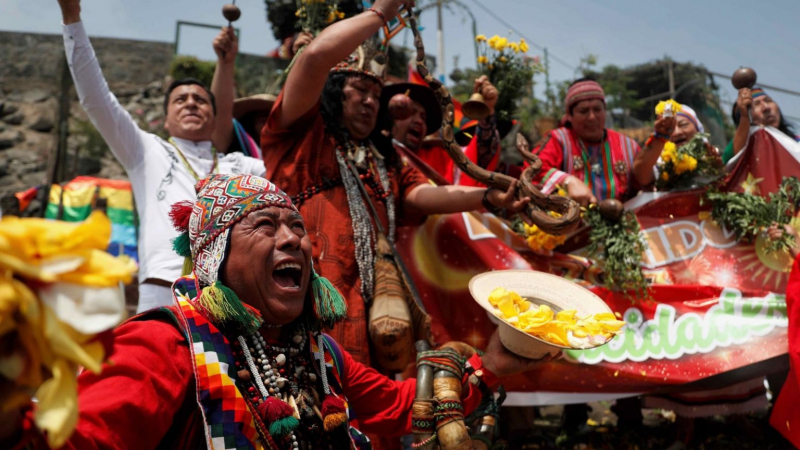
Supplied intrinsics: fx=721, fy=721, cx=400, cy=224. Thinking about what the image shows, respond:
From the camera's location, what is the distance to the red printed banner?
175 inches

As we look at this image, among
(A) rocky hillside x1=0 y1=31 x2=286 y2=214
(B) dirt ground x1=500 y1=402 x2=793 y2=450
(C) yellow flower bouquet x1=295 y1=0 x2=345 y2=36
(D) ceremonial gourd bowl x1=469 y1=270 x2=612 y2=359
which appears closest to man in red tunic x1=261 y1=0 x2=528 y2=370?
(D) ceremonial gourd bowl x1=469 y1=270 x2=612 y2=359

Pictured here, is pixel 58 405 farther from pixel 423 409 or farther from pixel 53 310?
pixel 423 409

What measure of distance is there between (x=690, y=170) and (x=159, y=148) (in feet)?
11.6

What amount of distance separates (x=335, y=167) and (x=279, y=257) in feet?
5.12

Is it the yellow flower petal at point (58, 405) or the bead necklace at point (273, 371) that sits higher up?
the yellow flower petal at point (58, 405)

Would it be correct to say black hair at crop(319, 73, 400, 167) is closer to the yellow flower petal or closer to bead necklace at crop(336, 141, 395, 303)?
bead necklace at crop(336, 141, 395, 303)

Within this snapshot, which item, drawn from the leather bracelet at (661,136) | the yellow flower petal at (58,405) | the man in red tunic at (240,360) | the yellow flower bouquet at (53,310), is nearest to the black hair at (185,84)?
the man in red tunic at (240,360)

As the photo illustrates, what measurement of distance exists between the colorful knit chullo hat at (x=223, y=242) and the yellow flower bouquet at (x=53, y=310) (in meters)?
0.95

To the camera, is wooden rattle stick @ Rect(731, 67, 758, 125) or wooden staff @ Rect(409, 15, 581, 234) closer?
wooden staff @ Rect(409, 15, 581, 234)

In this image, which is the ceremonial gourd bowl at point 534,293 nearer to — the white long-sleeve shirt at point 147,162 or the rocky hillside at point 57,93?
the white long-sleeve shirt at point 147,162

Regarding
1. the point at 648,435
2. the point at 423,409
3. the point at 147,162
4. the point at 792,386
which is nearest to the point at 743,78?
the point at 792,386

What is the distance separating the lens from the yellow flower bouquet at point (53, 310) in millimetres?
1188

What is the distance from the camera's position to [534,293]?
2996 millimetres

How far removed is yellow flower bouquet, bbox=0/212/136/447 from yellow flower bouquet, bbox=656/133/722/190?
4484mm
